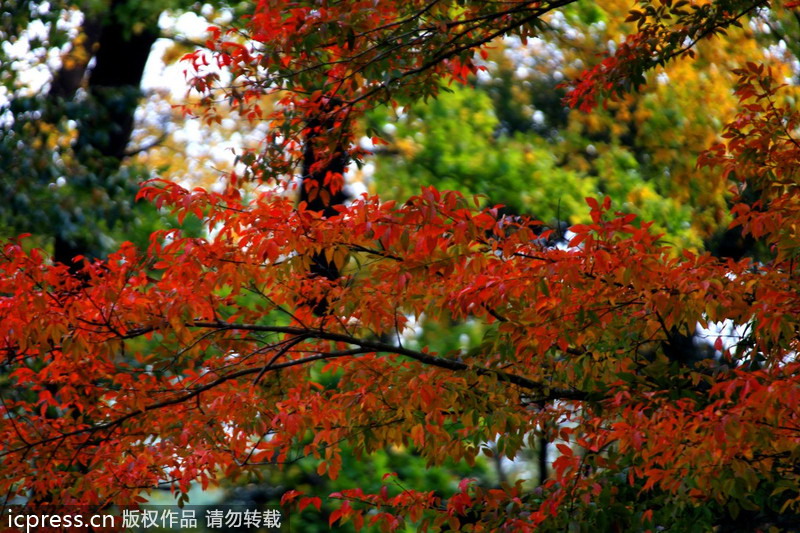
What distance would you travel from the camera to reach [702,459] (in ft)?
11.4

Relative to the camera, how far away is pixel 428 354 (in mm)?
4727

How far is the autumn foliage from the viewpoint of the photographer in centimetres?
373

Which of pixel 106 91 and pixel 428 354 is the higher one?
pixel 106 91

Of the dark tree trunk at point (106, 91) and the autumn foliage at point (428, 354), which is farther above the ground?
the dark tree trunk at point (106, 91)

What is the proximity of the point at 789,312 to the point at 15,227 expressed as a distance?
6.50m

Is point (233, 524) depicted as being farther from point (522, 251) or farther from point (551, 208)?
point (522, 251)

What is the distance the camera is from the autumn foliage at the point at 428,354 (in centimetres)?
373

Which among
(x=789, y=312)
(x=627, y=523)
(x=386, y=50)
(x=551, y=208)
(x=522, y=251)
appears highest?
(x=551, y=208)

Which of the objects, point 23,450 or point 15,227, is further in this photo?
point 15,227

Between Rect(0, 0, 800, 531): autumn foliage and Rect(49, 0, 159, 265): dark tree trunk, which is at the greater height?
Rect(49, 0, 159, 265): dark tree trunk

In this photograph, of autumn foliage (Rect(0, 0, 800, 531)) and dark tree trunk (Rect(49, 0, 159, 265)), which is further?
dark tree trunk (Rect(49, 0, 159, 265))

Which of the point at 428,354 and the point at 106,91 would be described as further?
the point at 106,91

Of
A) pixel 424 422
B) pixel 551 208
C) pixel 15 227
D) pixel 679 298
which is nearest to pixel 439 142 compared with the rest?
pixel 551 208

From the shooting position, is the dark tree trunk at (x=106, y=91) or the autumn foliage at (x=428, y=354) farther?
the dark tree trunk at (x=106, y=91)
